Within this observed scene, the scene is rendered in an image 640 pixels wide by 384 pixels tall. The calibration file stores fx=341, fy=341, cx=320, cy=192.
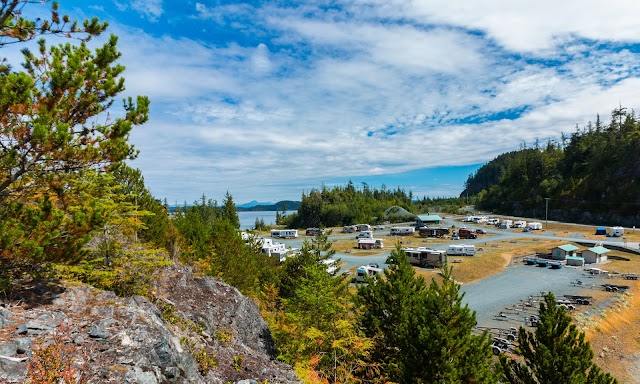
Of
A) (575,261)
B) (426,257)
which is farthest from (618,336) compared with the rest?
(575,261)

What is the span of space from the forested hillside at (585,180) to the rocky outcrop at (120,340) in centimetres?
10910

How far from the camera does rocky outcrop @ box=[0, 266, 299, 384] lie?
6.25 m

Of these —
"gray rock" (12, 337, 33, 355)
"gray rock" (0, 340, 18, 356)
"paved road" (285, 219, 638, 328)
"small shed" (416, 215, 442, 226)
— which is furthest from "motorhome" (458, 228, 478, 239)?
"gray rock" (0, 340, 18, 356)

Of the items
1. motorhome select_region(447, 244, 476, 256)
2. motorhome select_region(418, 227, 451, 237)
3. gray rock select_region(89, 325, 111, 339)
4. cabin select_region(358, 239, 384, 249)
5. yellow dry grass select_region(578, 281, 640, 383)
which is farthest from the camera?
motorhome select_region(418, 227, 451, 237)

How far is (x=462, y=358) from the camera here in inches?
500

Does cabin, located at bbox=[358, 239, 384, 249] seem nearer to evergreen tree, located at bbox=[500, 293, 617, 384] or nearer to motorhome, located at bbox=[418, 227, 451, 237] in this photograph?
motorhome, located at bbox=[418, 227, 451, 237]

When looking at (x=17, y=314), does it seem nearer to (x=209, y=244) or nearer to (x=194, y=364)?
(x=194, y=364)

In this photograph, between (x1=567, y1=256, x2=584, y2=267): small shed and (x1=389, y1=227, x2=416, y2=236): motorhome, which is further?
(x1=389, y1=227, x2=416, y2=236): motorhome

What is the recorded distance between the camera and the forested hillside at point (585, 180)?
92.1m

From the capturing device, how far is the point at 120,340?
7195 millimetres

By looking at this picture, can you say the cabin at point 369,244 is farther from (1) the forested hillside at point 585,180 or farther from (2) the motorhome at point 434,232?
(1) the forested hillside at point 585,180

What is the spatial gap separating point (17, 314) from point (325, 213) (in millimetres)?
124843

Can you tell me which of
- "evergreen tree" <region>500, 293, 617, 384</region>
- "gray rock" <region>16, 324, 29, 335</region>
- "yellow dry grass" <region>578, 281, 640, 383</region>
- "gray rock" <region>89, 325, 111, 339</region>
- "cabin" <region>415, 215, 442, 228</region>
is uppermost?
"gray rock" <region>16, 324, 29, 335</region>

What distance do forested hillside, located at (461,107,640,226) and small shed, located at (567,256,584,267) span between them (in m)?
49.3
